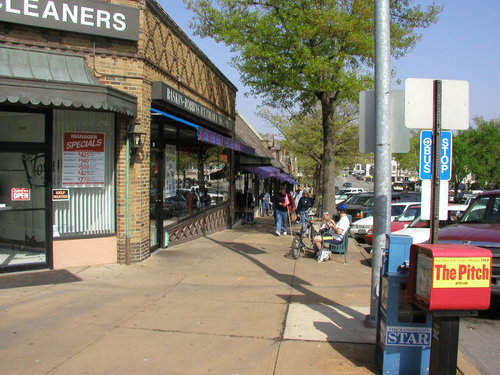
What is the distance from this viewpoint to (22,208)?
25.8 feet

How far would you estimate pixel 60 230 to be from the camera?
809cm

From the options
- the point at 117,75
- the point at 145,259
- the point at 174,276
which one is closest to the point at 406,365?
the point at 174,276

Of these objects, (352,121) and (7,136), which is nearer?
(7,136)

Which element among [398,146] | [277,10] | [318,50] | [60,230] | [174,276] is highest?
[277,10]

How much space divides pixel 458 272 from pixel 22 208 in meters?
6.98

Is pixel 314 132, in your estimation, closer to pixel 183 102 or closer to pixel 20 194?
pixel 183 102

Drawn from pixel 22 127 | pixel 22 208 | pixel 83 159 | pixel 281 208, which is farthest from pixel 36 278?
pixel 281 208

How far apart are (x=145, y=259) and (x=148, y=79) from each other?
3.46 metres

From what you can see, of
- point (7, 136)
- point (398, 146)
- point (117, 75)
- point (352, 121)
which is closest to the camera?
point (398, 146)

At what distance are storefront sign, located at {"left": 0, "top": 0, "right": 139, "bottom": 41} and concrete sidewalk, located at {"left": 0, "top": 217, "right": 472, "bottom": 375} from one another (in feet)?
13.4

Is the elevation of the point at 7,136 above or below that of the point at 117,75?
below

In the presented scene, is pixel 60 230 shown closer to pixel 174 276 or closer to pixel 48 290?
pixel 48 290

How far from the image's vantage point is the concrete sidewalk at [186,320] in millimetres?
4383

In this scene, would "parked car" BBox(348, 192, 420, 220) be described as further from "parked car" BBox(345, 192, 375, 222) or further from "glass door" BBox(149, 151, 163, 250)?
"glass door" BBox(149, 151, 163, 250)
